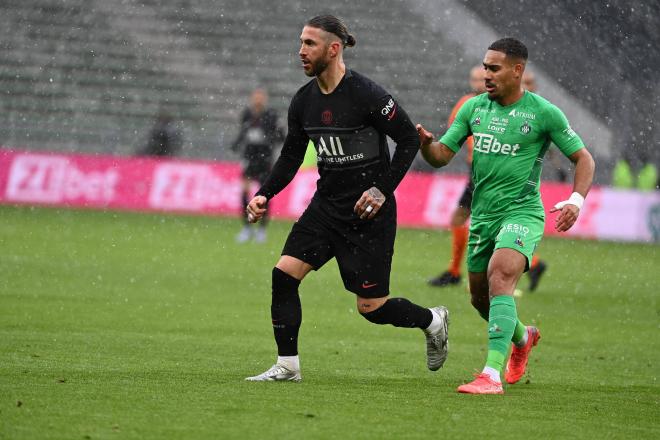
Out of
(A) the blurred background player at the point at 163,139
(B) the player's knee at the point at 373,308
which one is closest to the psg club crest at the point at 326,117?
(B) the player's knee at the point at 373,308

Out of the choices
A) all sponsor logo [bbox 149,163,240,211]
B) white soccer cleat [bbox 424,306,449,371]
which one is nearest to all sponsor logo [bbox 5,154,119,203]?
all sponsor logo [bbox 149,163,240,211]

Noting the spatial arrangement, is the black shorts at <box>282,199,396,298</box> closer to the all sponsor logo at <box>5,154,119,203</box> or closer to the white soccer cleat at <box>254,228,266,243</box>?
the white soccer cleat at <box>254,228,266,243</box>

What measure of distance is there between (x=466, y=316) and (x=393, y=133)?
189 inches

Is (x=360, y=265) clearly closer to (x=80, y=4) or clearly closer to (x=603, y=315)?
(x=603, y=315)

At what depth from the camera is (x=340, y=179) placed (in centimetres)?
757

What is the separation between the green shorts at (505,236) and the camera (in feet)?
24.9

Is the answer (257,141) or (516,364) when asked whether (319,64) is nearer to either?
(516,364)

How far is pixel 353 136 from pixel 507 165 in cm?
98

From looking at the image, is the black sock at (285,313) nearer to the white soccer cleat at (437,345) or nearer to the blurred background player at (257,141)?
the white soccer cleat at (437,345)

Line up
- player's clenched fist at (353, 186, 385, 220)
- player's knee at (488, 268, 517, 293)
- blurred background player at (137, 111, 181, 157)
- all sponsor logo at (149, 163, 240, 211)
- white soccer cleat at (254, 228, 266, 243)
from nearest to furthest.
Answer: player's clenched fist at (353, 186, 385, 220)
player's knee at (488, 268, 517, 293)
white soccer cleat at (254, 228, 266, 243)
all sponsor logo at (149, 163, 240, 211)
blurred background player at (137, 111, 181, 157)

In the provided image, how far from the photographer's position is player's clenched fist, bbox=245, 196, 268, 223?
7531mm

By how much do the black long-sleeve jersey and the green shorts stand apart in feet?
2.22

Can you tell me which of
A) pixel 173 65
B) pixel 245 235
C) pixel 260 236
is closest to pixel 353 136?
pixel 260 236

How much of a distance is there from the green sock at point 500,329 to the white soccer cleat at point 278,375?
1.15 meters
